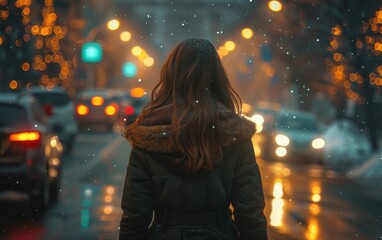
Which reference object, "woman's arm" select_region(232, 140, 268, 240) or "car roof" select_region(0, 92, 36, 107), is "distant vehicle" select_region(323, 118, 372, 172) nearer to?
"car roof" select_region(0, 92, 36, 107)

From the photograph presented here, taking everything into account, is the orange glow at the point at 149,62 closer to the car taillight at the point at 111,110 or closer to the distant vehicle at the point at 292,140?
the car taillight at the point at 111,110

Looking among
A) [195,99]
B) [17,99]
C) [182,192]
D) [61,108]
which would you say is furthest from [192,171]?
[61,108]

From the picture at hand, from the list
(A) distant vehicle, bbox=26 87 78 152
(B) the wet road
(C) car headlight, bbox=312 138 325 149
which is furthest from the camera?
(C) car headlight, bbox=312 138 325 149

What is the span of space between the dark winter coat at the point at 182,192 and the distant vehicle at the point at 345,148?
68.3 ft

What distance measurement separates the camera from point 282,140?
87.7 ft

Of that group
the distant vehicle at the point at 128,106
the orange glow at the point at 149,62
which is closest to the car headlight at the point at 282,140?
the distant vehicle at the point at 128,106

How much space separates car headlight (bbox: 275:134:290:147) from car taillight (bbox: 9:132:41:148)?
1447cm

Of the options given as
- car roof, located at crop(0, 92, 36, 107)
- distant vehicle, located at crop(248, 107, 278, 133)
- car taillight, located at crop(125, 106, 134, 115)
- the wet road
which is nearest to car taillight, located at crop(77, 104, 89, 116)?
car taillight, located at crop(125, 106, 134, 115)

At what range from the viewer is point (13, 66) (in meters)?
36.9

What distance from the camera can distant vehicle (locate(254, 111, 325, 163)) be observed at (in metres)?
26.0

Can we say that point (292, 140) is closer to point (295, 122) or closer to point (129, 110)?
point (295, 122)

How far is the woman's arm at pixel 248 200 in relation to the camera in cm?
411

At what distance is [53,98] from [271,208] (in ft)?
43.6

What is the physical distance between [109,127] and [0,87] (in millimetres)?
5899
